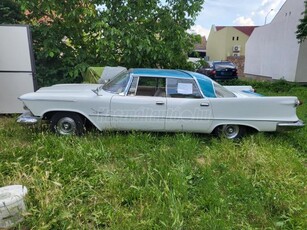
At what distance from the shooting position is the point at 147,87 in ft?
14.8

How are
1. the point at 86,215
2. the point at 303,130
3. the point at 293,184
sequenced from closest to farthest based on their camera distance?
the point at 86,215
the point at 293,184
the point at 303,130

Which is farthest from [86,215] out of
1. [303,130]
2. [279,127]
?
[303,130]

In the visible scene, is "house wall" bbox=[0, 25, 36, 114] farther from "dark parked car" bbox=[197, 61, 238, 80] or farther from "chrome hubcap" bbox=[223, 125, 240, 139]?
"dark parked car" bbox=[197, 61, 238, 80]

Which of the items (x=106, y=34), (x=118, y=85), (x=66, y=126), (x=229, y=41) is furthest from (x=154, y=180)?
(x=229, y=41)

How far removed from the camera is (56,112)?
4.38 metres

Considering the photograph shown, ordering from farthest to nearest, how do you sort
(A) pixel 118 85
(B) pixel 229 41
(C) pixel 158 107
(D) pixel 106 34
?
(B) pixel 229 41 → (D) pixel 106 34 → (A) pixel 118 85 → (C) pixel 158 107

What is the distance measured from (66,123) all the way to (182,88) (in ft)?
6.93

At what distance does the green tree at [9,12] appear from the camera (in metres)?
6.48

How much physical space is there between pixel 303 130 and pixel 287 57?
11.2 meters

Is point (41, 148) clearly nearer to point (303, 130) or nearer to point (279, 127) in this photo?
point (279, 127)

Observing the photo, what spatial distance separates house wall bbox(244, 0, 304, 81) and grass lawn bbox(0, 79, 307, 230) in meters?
11.8

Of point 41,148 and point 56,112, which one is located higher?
point 56,112

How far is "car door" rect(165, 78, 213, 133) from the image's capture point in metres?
4.32

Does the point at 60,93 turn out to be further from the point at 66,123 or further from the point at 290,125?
the point at 290,125
